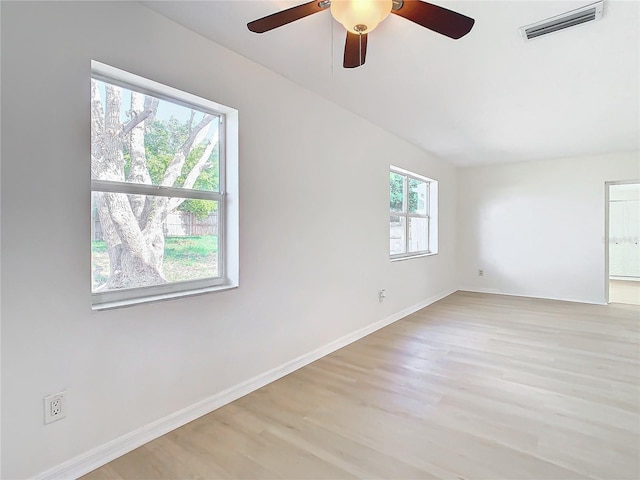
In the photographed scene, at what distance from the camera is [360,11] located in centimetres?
147

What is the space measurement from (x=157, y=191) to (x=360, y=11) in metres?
1.50

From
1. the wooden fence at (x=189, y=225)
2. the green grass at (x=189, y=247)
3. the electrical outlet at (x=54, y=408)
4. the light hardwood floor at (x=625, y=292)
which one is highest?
the wooden fence at (x=189, y=225)

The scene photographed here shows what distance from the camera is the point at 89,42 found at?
1709 mm

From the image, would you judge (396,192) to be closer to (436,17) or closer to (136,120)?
(436,17)

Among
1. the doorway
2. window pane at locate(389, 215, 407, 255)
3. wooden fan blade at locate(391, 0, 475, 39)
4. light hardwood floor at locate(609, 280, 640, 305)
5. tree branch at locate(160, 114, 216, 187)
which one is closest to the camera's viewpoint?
wooden fan blade at locate(391, 0, 475, 39)

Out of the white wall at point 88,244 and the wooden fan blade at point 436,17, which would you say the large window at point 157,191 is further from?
the wooden fan blade at point 436,17

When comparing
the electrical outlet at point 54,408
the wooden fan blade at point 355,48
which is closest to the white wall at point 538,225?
the wooden fan blade at point 355,48

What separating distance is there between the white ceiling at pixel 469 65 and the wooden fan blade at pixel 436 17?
0.44 metres

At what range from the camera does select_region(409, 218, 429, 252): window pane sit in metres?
5.31

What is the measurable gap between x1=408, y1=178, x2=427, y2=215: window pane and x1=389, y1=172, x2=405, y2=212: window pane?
30 cm

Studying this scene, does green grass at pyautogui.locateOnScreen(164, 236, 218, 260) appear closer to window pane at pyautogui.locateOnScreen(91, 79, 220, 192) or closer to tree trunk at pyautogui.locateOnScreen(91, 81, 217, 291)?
tree trunk at pyautogui.locateOnScreen(91, 81, 217, 291)

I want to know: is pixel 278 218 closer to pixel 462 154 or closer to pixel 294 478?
pixel 294 478

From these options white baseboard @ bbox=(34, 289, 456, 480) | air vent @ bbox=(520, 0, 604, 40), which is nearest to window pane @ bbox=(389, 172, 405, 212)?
white baseboard @ bbox=(34, 289, 456, 480)

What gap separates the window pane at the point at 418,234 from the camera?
17.4 feet
